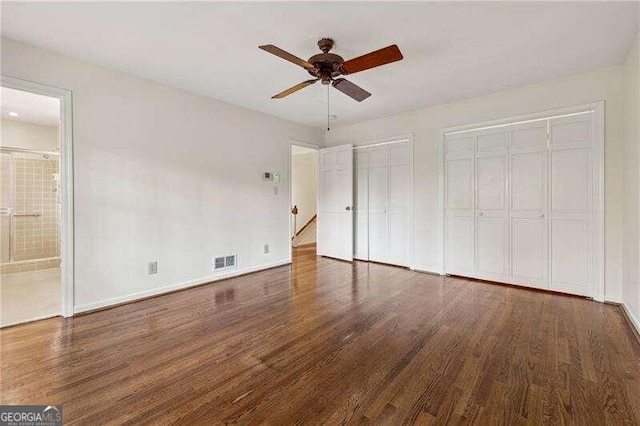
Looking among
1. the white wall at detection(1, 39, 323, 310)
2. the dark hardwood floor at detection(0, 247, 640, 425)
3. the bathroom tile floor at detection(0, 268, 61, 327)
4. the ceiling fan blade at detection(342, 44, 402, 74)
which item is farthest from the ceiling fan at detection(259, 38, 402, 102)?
the bathroom tile floor at detection(0, 268, 61, 327)

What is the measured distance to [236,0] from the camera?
2100 millimetres

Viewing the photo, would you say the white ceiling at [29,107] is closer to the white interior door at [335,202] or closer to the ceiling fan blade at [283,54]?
the ceiling fan blade at [283,54]

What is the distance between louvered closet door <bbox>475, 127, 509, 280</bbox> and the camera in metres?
3.90

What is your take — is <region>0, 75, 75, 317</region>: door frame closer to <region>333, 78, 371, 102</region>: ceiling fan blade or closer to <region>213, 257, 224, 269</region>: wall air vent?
<region>213, 257, 224, 269</region>: wall air vent

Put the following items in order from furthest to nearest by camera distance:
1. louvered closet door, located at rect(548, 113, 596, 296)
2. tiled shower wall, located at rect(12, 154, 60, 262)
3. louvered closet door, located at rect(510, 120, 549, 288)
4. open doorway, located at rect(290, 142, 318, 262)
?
open doorway, located at rect(290, 142, 318, 262) < tiled shower wall, located at rect(12, 154, 60, 262) < louvered closet door, located at rect(510, 120, 549, 288) < louvered closet door, located at rect(548, 113, 596, 296)

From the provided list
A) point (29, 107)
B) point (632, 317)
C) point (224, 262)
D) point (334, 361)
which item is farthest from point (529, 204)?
point (29, 107)

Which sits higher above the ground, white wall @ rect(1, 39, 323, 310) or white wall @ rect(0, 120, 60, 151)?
white wall @ rect(0, 120, 60, 151)

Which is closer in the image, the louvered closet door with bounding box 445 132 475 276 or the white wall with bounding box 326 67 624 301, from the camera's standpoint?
the white wall with bounding box 326 67 624 301

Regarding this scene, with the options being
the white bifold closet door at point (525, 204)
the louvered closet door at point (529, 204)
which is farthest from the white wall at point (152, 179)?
the louvered closet door at point (529, 204)

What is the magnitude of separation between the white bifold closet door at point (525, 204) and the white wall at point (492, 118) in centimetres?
16

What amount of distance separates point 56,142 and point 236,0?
5.42 metres

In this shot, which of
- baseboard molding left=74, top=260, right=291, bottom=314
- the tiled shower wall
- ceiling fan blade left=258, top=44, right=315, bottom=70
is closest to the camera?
ceiling fan blade left=258, top=44, right=315, bottom=70

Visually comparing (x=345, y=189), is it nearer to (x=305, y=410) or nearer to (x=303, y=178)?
(x=303, y=178)

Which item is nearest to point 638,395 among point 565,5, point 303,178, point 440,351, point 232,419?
point 440,351
